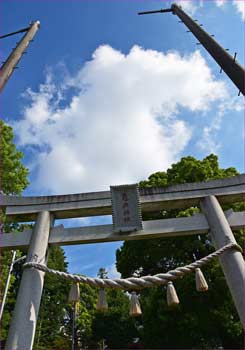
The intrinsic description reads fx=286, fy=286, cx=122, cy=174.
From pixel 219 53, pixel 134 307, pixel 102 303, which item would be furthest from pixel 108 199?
pixel 219 53

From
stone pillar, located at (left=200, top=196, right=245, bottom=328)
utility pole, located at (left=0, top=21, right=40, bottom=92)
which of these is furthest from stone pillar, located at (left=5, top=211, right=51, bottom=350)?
stone pillar, located at (left=200, top=196, right=245, bottom=328)

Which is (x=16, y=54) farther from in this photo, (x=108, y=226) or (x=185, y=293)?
(x=185, y=293)

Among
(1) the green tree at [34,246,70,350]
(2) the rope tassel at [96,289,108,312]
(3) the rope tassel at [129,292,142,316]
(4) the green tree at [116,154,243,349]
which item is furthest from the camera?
(1) the green tree at [34,246,70,350]

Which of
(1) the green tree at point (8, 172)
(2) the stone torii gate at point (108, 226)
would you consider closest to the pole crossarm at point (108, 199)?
(2) the stone torii gate at point (108, 226)

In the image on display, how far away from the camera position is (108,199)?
22.4 ft

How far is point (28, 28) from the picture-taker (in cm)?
783

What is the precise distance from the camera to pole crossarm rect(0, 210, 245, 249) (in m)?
6.33

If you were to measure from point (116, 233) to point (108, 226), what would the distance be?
265 mm

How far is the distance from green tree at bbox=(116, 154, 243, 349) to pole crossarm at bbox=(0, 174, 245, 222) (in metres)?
4.17

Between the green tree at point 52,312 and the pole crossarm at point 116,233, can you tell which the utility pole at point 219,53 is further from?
the green tree at point 52,312

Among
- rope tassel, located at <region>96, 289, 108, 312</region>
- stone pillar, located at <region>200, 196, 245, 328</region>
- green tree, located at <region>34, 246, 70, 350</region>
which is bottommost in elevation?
rope tassel, located at <region>96, 289, 108, 312</region>

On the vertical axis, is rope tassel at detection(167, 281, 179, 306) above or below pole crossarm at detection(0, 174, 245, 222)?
below

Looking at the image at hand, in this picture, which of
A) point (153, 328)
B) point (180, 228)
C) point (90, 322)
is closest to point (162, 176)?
point (153, 328)

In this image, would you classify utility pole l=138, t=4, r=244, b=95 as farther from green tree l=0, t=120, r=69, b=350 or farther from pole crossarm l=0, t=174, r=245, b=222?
green tree l=0, t=120, r=69, b=350
